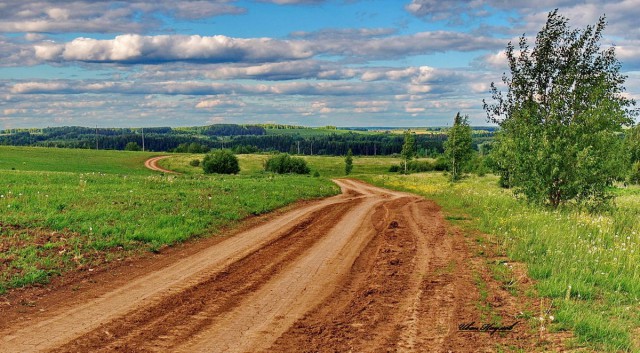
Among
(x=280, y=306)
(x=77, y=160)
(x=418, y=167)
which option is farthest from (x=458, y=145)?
(x=77, y=160)

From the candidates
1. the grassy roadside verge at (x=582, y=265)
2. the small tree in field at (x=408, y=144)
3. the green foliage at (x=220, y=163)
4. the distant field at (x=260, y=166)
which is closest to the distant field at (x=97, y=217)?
the grassy roadside verge at (x=582, y=265)

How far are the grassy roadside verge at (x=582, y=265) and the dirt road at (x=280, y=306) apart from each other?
1339mm

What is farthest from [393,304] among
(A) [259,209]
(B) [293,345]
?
(A) [259,209]

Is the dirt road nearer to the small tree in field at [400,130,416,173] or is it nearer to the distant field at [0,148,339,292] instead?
the distant field at [0,148,339,292]

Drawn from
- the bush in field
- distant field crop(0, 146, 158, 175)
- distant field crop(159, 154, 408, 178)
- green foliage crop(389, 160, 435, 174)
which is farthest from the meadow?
green foliage crop(389, 160, 435, 174)

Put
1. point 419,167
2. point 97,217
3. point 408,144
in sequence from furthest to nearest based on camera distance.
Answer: point 419,167
point 408,144
point 97,217

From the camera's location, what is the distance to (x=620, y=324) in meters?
8.19

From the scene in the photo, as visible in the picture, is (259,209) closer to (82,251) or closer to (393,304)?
(82,251)

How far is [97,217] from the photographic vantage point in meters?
16.9

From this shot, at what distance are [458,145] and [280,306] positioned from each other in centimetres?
5978

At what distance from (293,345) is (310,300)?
2.26 meters

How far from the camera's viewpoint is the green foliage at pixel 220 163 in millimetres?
92938

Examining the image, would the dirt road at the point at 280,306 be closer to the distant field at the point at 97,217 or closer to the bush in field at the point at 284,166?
the distant field at the point at 97,217

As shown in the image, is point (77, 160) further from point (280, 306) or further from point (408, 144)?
point (280, 306)
